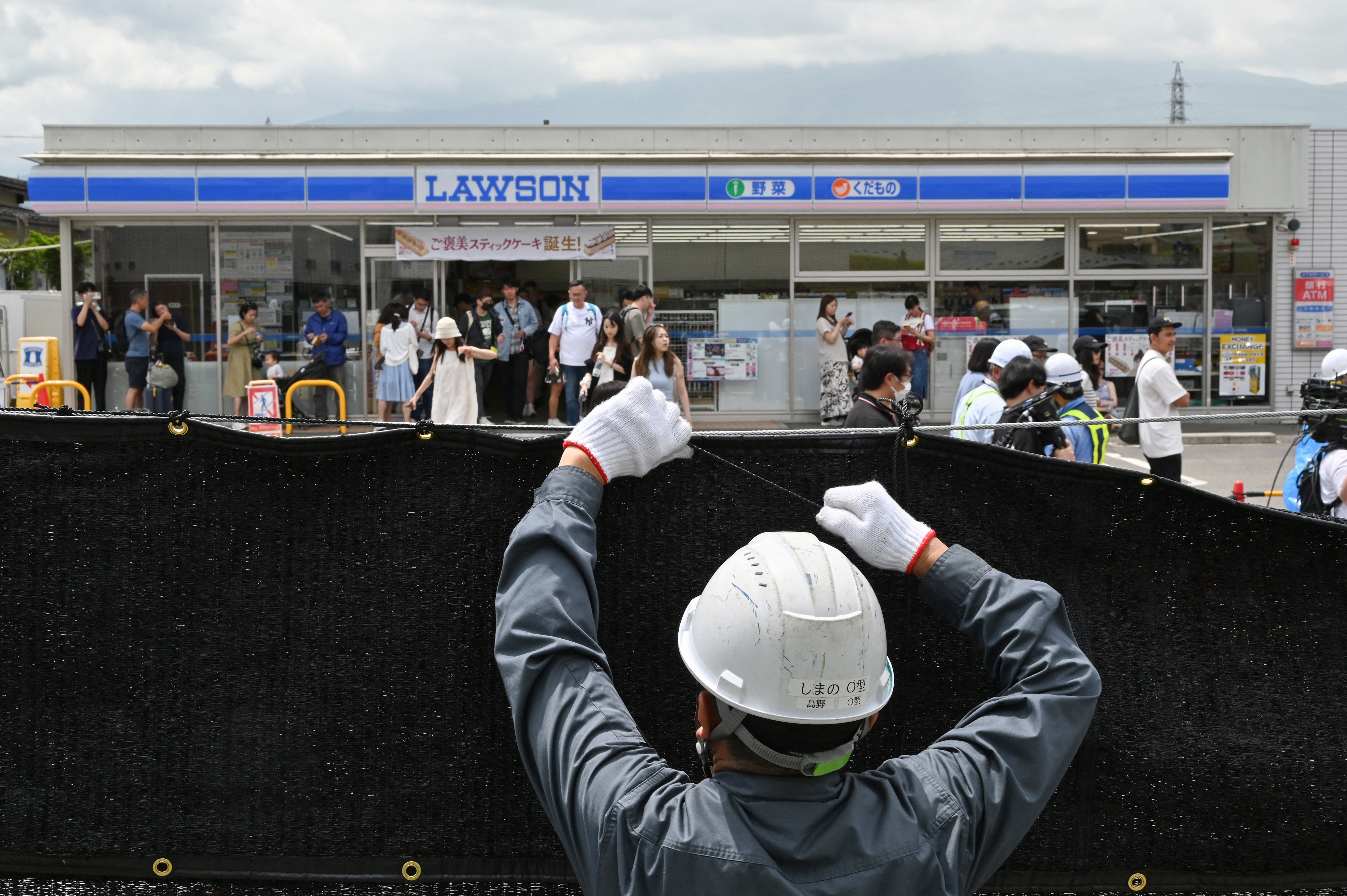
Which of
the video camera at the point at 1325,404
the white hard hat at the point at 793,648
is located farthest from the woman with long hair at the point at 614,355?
the white hard hat at the point at 793,648

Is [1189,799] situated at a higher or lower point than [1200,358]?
lower

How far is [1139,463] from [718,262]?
6.42m

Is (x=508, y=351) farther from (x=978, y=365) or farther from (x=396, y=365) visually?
Answer: (x=978, y=365)

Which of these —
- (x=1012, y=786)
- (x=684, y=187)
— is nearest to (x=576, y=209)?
(x=684, y=187)

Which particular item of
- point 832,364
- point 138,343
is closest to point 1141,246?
point 832,364

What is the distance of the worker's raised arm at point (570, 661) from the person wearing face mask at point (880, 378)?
12.7 ft

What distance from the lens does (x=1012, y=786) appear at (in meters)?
1.88

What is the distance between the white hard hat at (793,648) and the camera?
1.76m

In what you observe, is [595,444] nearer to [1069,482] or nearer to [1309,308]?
[1069,482]

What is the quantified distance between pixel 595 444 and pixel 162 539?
46.7 inches

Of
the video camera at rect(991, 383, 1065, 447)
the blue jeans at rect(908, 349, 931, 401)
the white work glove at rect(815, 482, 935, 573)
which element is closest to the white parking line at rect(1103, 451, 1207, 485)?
the blue jeans at rect(908, 349, 931, 401)

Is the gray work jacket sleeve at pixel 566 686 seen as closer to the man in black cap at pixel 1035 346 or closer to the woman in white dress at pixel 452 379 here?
the man in black cap at pixel 1035 346

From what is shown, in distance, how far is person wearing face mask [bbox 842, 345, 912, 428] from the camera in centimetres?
602

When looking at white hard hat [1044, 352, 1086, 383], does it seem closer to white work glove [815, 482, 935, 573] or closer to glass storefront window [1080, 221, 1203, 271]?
white work glove [815, 482, 935, 573]
